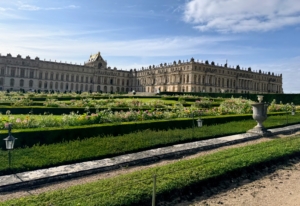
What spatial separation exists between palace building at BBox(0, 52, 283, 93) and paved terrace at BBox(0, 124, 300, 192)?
190 ft

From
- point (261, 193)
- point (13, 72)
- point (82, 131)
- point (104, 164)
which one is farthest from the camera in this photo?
point (13, 72)

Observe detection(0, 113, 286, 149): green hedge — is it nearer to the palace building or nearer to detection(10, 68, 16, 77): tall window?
the palace building

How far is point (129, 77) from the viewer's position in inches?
3669

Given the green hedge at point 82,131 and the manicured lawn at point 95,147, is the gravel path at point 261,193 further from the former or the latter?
the green hedge at point 82,131

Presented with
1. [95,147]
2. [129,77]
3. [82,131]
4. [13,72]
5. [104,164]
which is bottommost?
[104,164]

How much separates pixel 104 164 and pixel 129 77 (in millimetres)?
87388

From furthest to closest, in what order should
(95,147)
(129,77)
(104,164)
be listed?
(129,77) < (95,147) < (104,164)

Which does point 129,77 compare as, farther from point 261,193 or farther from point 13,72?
point 261,193

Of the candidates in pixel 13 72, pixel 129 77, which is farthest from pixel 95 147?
pixel 129 77

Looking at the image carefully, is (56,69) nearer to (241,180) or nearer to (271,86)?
(271,86)

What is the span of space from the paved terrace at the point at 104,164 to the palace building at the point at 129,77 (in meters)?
57.8

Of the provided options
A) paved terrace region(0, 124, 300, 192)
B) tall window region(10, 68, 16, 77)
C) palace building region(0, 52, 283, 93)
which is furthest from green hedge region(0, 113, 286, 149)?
tall window region(10, 68, 16, 77)

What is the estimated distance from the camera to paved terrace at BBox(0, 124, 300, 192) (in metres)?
5.45

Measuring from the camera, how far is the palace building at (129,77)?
70.8m
